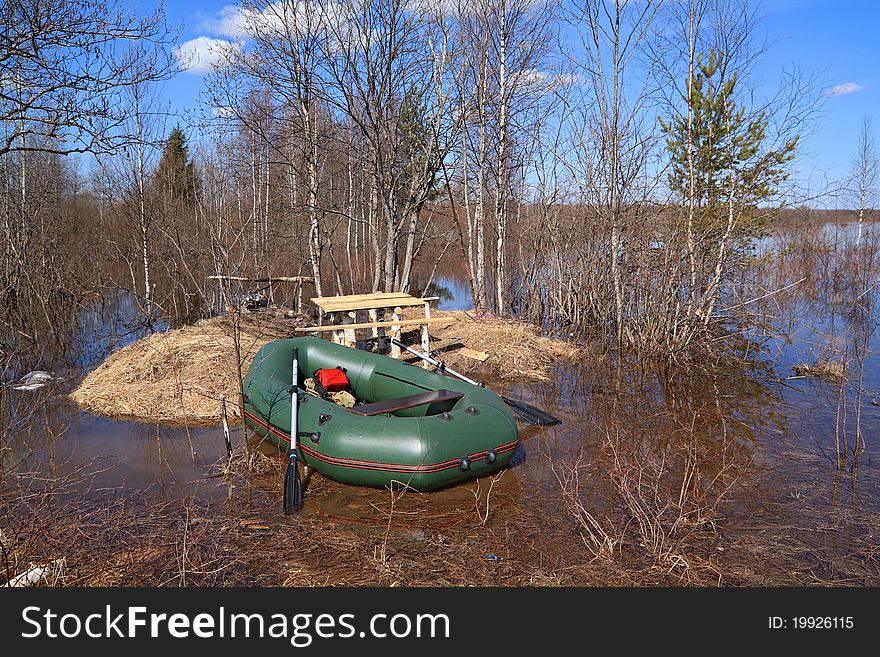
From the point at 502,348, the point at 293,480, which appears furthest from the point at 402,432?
the point at 502,348

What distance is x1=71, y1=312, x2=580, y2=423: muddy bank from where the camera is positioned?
8.23 m

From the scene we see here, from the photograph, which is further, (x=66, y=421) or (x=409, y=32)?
(x=409, y=32)

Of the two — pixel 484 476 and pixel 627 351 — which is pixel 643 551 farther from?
pixel 627 351

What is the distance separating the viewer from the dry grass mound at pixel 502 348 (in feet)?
33.9

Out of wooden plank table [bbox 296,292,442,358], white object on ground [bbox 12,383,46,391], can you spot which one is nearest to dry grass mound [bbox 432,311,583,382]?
wooden plank table [bbox 296,292,442,358]

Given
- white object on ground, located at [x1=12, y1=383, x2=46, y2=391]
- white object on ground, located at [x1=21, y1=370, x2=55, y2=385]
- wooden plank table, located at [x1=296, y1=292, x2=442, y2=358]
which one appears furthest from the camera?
white object on ground, located at [x1=21, y1=370, x2=55, y2=385]

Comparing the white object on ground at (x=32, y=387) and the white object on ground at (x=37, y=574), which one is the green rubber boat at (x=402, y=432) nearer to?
the white object on ground at (x=37, y=574)

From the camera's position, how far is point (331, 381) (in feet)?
25.4

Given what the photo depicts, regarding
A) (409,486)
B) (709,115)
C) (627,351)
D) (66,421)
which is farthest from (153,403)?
(709,115)

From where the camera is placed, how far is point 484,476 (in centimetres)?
606

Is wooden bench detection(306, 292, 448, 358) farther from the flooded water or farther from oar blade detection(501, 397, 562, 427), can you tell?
oar blade detection(501, 397, 562, 427)

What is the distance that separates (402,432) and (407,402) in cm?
111

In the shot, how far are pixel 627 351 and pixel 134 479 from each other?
812 cm

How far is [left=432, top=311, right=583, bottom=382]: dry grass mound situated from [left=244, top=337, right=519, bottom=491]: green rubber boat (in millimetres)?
3346
